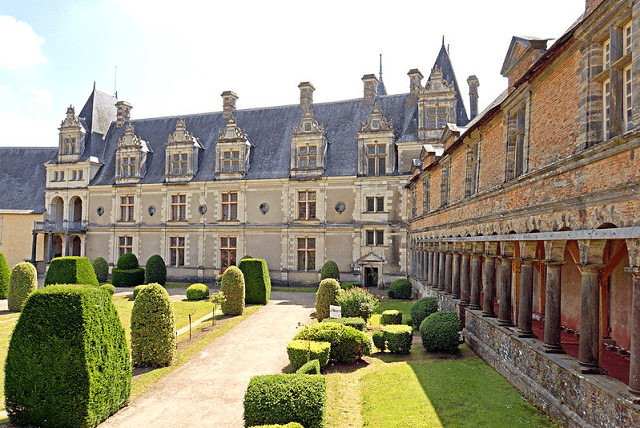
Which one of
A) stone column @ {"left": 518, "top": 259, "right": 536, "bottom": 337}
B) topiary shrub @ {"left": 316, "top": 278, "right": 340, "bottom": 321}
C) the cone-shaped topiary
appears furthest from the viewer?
the cone-shaped topiary

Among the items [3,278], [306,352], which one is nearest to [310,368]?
[306,352]

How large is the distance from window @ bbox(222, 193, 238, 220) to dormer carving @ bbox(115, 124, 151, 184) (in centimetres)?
822

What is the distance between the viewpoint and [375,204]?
28.3m

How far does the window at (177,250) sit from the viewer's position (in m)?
33.2

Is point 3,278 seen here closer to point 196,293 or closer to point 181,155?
point 196,293

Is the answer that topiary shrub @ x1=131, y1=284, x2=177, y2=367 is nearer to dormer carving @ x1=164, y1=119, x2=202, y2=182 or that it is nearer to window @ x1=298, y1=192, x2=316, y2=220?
window @ x1=298, y1=192, x2=316, y2=220

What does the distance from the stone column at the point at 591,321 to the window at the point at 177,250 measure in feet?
98.8

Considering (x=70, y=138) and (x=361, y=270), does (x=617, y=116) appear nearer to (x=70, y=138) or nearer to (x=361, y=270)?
(x=361, y=270)

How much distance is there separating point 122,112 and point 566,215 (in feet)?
129

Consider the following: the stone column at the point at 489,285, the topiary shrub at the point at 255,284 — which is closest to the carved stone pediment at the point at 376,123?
the topiary shrub at the point at 255,284

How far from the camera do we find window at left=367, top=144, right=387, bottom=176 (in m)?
28.7

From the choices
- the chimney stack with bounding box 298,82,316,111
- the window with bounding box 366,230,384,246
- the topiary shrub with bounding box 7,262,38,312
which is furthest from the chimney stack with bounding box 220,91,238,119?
the topiary shrub with bounding box 7,262,38,312

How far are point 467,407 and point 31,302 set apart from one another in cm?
900

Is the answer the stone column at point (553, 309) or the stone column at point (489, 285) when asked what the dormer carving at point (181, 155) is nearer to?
the stone column at point (489, 285)
